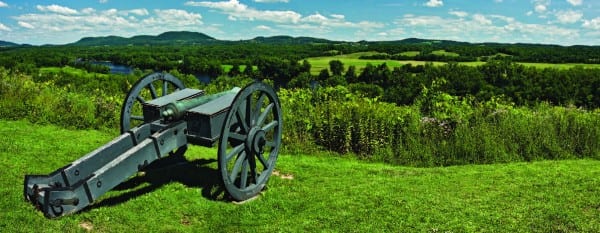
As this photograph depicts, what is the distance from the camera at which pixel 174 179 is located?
6.52 meters

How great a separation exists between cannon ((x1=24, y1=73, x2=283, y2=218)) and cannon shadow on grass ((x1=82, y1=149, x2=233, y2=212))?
1.32 ft

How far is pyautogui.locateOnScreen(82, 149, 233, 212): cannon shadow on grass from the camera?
5.75 meters

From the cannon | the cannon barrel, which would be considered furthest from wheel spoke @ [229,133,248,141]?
the cannon barrel

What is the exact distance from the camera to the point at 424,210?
5.21 metres

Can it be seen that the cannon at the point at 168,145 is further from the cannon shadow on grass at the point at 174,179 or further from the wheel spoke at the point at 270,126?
the cannon shadow on grass at the point at 174,179

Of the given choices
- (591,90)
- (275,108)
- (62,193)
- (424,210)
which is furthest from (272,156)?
(591,90)

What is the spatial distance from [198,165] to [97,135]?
11.4 feet

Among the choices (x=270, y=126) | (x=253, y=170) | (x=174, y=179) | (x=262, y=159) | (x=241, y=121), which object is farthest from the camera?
(x=174, y=179)

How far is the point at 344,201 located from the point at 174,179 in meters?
2.55

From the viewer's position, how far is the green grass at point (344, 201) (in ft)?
15.8

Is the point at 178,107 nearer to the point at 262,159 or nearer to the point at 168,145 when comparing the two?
the point at 168,145

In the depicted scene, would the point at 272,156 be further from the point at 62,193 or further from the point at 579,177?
the point at 579,177

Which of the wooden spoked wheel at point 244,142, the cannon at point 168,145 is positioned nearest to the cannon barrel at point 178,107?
the cannon at point 168,145

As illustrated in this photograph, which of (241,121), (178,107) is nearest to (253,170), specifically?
(241,121)
